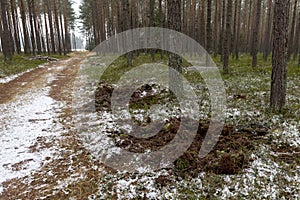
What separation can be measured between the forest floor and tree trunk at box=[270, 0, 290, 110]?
0.51 meters

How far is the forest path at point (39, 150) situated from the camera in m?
3.94

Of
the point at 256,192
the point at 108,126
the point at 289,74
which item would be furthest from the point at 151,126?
the point at 289,74

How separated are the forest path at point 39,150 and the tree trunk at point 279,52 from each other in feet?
20.0

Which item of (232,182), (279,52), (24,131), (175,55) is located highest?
(175,55)

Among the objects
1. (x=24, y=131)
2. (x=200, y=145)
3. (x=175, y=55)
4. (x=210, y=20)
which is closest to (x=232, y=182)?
(x=200, y=145)

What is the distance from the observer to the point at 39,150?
5.16 metres

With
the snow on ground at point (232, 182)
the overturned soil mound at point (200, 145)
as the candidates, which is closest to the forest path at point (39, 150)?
the snow on ground at point (232, 182)

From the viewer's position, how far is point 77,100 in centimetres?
929

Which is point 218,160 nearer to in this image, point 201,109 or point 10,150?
point 201,109

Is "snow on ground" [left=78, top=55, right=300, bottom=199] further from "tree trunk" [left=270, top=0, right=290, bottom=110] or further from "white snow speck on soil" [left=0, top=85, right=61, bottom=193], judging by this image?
"tree trunk" [left=270, top=0, right=290, bottom=110]

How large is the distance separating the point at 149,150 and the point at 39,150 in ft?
9.12

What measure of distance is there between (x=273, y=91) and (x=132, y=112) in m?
4.86

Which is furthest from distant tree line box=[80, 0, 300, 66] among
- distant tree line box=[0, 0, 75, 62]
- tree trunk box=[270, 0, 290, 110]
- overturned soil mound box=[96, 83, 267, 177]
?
overturned soil mound box=[96, 83, 267, 177]

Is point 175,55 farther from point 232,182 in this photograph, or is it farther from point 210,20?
point 210,20
